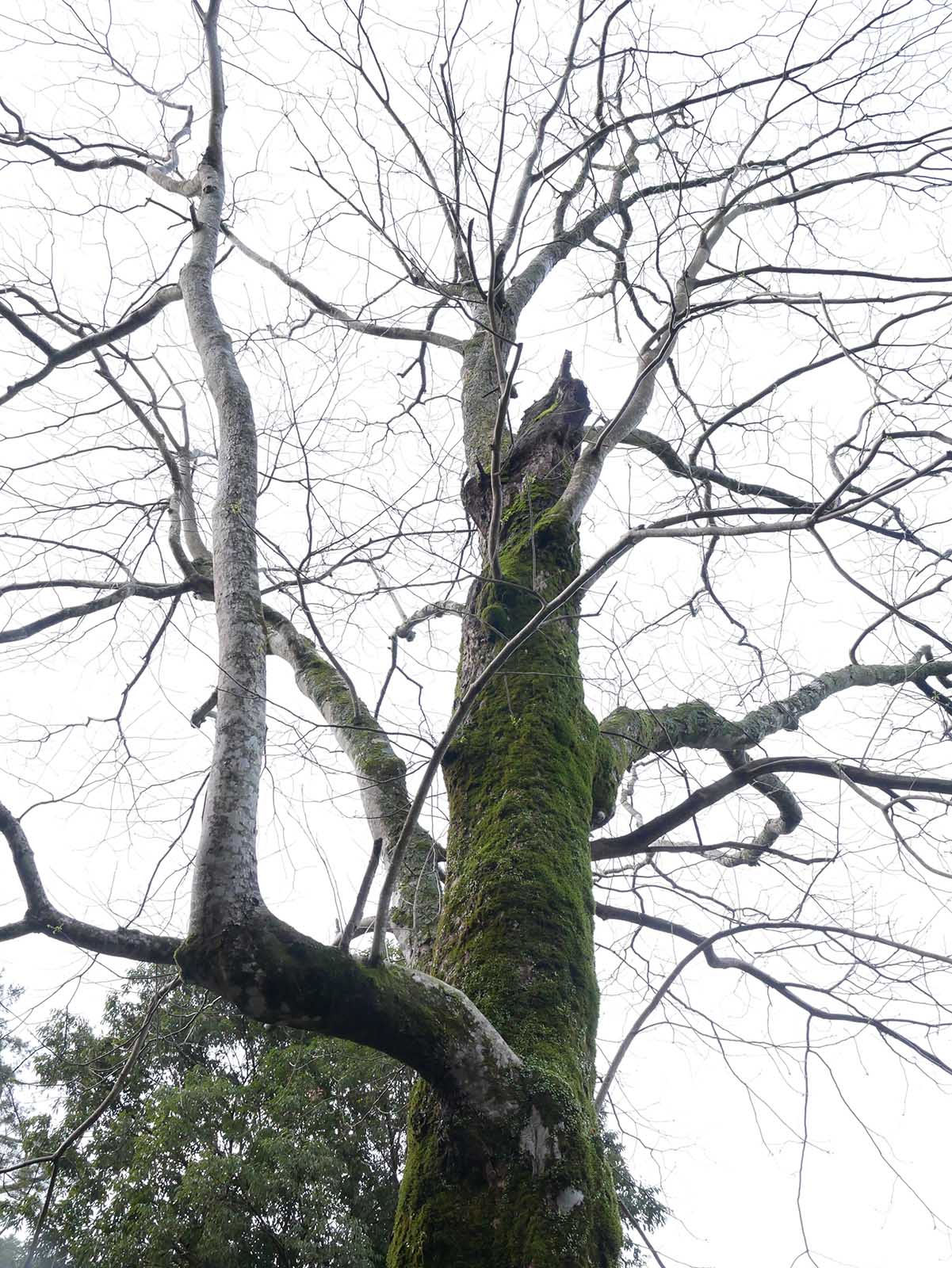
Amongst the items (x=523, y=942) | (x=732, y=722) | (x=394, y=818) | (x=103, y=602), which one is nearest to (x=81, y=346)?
(x=103, y=602)

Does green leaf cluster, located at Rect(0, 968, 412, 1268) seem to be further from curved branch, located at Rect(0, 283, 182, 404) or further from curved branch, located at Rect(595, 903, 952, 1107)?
curved branch, located at Rect(0, 283, 182, 404)

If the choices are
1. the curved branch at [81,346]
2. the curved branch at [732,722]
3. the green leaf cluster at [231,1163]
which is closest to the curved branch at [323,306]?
the curved branch at [81,346]

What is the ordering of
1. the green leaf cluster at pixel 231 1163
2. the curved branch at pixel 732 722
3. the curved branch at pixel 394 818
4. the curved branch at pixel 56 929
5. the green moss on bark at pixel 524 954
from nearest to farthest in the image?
the green moss on bark at pixel 524 954 < the curved branch at pixel 56 929 < the curved branch at pixel 394 818 < the curved branch at pixel 732 722 < the green leaf cluster at pixel 231 1163

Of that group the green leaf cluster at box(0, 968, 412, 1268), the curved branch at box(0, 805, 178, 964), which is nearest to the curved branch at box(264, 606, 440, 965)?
the curved branch at box(0, 805, 178, 964)

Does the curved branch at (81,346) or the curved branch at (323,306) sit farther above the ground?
the curved branch at (323,306)

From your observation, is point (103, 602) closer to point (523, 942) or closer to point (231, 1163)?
point (523, 942)

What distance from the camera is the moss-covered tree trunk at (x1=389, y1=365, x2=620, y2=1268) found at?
1.39 meters

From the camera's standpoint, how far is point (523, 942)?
1.75 meters

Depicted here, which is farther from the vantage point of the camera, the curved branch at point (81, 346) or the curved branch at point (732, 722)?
the curved branch at point (732, 722)

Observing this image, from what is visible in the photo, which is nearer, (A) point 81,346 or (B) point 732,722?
(A) point 81,346

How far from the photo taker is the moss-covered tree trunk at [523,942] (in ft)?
4.55

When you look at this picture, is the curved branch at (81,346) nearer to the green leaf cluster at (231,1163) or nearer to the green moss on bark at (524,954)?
the green moss on bark at (524,954)

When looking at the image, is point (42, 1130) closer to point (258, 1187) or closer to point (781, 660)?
point (258, 1187)

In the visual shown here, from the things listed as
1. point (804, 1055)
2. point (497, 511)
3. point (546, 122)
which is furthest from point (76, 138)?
point (804, 1055)
